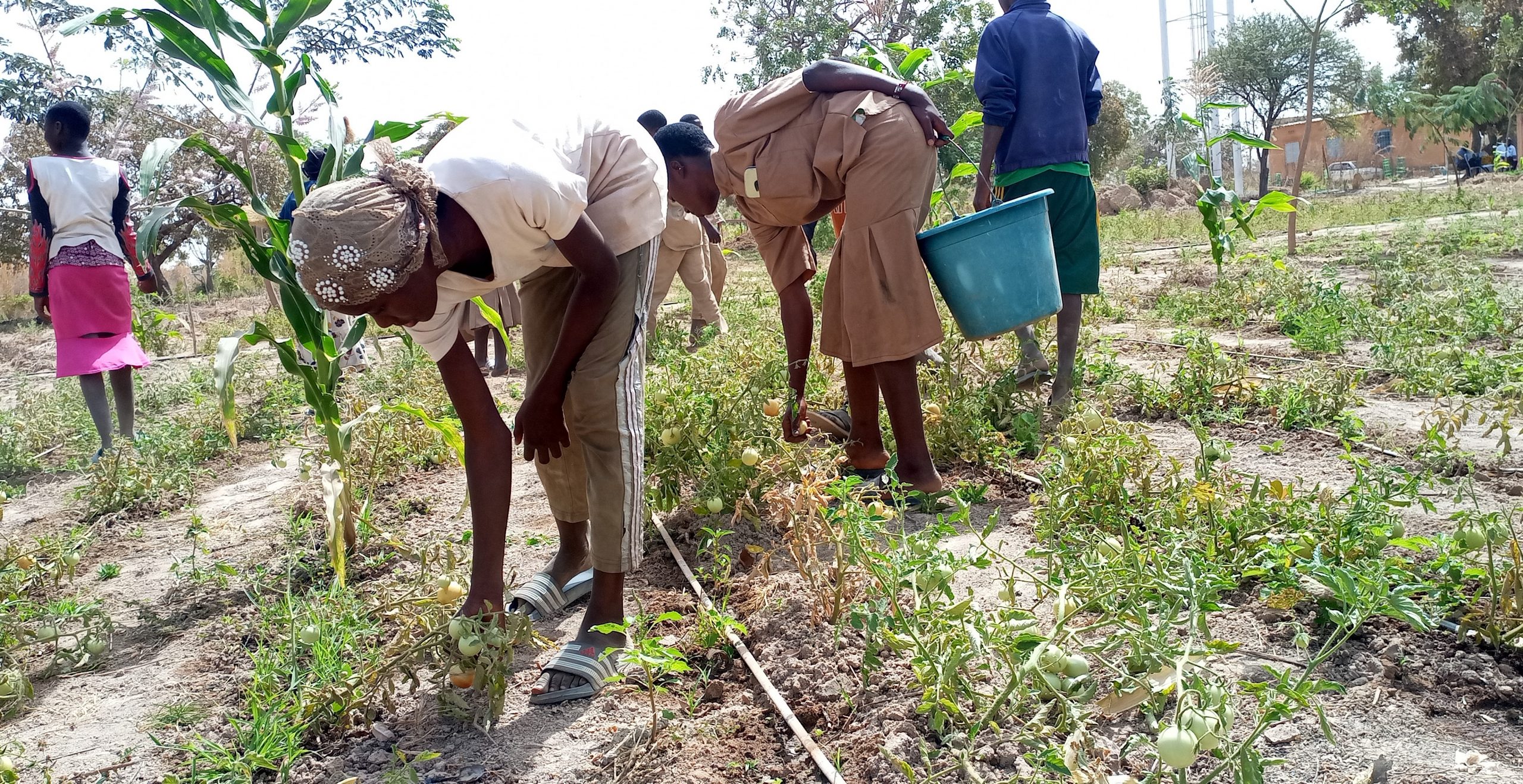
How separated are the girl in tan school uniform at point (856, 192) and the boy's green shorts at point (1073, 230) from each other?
0.90m

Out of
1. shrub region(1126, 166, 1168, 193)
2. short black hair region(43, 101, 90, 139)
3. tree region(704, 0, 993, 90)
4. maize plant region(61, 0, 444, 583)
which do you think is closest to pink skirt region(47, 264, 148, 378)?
short black hair region(43, 101, 90, 139)

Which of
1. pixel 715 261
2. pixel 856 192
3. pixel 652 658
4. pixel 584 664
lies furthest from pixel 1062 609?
pixel 715 261

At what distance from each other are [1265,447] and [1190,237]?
10.7 metres

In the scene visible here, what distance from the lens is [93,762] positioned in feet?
6.56

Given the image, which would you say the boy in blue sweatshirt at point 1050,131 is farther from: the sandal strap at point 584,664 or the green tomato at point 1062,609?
the sandal strap at point 584,664

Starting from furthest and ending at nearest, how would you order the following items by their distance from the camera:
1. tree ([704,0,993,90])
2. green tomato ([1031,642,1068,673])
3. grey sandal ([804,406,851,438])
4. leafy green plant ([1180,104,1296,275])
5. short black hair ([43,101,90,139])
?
tree ([704,0,993,90]) < short black hair ([43,101,90,139]) < leafy green plant ([1180,104,1296,275]) < grey sandal ([804,406,851,438]) < green tomato ([1031,642,1068,673])

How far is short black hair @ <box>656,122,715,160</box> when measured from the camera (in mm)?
3090

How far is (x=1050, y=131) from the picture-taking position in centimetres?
378

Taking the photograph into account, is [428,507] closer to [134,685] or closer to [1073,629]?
[134,685]

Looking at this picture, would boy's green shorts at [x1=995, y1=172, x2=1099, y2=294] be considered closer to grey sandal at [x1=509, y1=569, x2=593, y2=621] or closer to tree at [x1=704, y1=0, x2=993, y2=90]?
grey sandal at [x1=509, y1=569, x2=593, y2=621]

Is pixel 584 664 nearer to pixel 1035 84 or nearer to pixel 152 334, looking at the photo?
pixel 1035 84

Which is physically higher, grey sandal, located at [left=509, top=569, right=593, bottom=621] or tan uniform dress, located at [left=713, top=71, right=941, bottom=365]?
tan uniform dress, located at [left=713, top=71, right=941, bottom=365]

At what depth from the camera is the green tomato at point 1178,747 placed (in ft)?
4.05

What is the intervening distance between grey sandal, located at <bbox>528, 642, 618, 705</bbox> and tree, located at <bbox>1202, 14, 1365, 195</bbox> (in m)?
33.9
